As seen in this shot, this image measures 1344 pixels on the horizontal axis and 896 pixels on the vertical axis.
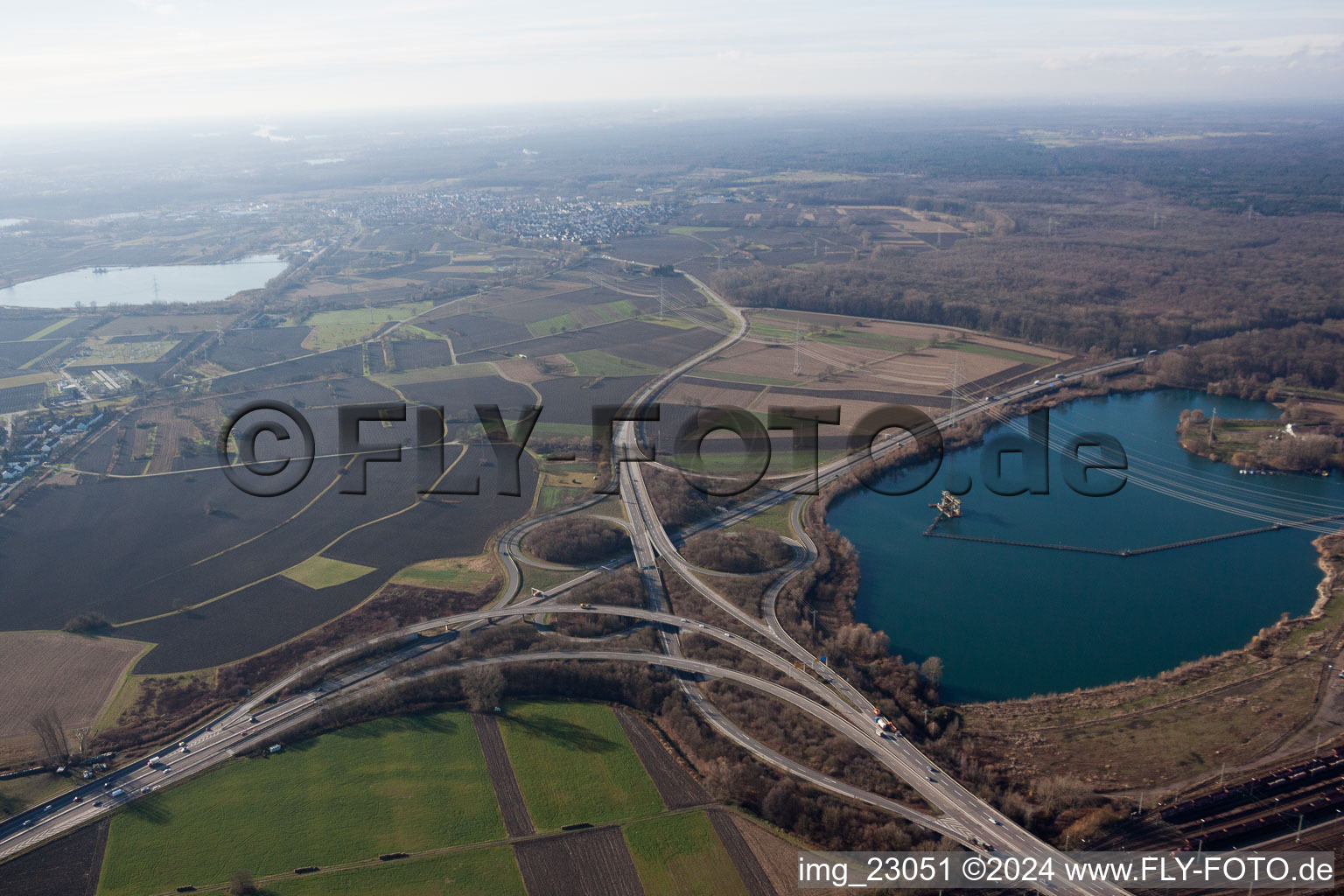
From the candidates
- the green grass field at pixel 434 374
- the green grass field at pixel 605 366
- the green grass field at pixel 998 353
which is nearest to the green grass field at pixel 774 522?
the green grass field at pixel 605 366

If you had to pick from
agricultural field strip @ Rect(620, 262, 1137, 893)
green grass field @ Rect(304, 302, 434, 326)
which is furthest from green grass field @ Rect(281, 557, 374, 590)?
green grass field @ Rect(304, 302, 434, 326)

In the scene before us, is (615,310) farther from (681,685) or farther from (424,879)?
(424,879)

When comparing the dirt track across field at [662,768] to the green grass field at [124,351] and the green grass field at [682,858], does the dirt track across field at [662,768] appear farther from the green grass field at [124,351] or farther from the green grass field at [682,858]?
the green grass field at [124,351]

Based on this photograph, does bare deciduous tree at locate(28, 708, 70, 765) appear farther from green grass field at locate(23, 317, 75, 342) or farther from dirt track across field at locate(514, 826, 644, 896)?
green grass field at locate(23, 317, 75, 342)

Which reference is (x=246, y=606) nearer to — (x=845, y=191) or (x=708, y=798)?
(x=708, y=798)

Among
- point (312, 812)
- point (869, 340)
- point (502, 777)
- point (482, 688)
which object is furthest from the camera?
point (869, 340)

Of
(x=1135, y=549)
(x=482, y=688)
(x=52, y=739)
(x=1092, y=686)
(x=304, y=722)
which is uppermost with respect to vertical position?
(x=1135, y=549)

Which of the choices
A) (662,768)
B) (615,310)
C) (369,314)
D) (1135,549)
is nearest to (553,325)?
(615,310)
